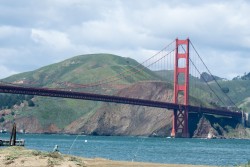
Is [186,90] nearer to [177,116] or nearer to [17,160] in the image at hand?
[177,116]

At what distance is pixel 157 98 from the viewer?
19488 cm

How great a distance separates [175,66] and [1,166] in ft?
418

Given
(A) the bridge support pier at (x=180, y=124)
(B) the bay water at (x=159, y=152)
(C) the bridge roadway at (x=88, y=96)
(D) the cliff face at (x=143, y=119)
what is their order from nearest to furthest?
(B) the bay water at (x=159, y=152) → (C) the bridge roadway at (x=88, y=96) → (A) the bridge support pier at (x=180, y=124) → (D) the cliff face at (x=143, y=119)

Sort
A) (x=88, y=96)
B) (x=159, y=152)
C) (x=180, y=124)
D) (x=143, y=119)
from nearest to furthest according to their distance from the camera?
1. (x=159, y=152)
2. (x=88, y=96)
3. (x=180, y=124)
4. (x=143, y=119)

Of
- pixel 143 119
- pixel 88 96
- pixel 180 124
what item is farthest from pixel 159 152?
pixel 143 119

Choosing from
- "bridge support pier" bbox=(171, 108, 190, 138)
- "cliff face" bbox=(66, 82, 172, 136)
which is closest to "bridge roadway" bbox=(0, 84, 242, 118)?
"bridge support pier" bbox=(171, 108, 190, 138)

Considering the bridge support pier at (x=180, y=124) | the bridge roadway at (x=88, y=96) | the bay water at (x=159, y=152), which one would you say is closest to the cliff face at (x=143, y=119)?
the bridge support pier at (x=180, y=124)

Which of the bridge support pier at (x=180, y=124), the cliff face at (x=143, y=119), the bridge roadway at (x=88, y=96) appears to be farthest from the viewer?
the cliff face at (x=143, y=119)

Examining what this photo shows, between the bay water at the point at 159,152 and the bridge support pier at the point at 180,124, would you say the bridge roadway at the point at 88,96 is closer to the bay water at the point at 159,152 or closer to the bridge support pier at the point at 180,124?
the bridge support pier at the point at 180,124

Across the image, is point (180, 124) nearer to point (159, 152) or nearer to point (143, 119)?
point (143, 119)

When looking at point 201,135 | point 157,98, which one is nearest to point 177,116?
point 201,135

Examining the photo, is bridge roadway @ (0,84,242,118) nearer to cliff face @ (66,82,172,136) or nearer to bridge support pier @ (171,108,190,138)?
bridge support pier @ (171,108,190,138)

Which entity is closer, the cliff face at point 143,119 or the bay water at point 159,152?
the bay water at point 159,152

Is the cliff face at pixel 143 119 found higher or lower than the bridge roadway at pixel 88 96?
lower
